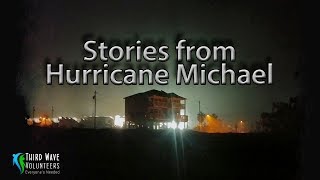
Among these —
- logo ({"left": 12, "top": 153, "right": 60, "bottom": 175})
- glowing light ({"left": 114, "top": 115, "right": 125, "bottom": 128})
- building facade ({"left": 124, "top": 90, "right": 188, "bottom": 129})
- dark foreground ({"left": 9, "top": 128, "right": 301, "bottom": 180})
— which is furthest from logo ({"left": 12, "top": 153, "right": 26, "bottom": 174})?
building facade ({"left": 124, "top": 90, "right": 188, "bottom": 129})

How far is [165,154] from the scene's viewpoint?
70.4 ft

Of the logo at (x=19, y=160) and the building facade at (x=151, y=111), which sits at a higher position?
the building facade at (x=151, y=111)

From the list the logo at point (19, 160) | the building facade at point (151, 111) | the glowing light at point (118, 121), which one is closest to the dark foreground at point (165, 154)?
the logo at point (19, 160)

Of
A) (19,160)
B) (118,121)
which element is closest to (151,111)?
(118,121)

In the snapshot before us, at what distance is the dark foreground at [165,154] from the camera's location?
1836 cm

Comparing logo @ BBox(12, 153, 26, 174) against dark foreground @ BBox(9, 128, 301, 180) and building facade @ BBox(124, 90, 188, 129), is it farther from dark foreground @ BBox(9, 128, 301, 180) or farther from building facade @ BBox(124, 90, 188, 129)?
building facade @ BBox(124, 90, 188, 129)

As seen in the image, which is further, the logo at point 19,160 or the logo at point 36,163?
the logo at point 19,160

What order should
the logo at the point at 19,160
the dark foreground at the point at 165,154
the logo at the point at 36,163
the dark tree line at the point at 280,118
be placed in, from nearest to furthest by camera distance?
the logo at the point at 36,163, the logo at the point at 19,160, the dark foreground at the point at 165,154, the dark tree line at the point at 280,118

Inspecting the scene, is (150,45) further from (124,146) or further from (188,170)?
(124,146)

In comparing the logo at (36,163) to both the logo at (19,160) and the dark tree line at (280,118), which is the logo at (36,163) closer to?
the logo at (19,160)

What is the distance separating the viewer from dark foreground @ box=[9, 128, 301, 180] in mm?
18359

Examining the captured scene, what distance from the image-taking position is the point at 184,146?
74.1 ft

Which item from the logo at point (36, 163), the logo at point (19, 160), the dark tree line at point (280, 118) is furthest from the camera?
the dark tree line at point (280, 118)

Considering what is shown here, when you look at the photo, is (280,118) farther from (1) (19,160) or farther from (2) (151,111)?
(1) (19,160)
